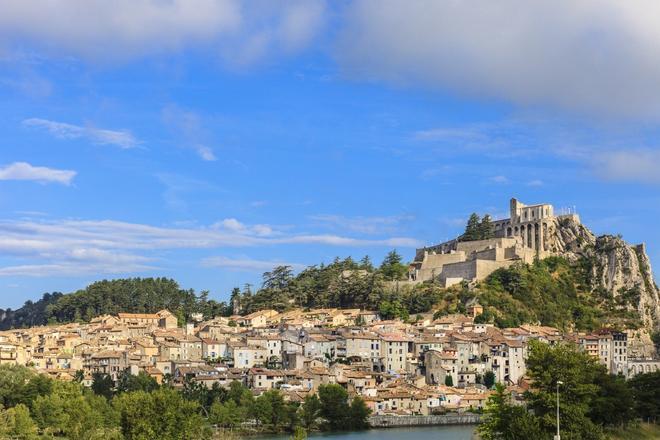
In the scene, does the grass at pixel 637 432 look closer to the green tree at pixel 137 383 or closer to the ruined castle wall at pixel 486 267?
the green tree at pixel 137 383

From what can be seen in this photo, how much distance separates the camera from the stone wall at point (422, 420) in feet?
210

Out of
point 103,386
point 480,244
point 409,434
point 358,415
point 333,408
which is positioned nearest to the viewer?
point 409,434

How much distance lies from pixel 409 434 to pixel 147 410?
19692mm

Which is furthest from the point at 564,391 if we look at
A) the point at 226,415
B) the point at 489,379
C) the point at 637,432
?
the point at 489,379

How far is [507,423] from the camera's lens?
1599 inches

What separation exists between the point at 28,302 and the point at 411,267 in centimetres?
7428

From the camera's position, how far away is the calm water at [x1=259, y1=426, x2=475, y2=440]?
2206 inches

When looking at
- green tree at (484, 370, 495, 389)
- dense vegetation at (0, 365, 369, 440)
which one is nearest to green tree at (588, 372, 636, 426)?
dense vegetation at (0, 365, 369, 440)

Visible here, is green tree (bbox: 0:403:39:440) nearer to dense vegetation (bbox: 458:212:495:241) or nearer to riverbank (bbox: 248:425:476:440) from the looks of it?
riverbank (bbox: 248:425:476:440)

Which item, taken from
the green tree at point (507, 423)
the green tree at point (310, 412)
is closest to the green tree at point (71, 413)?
the green tree at point (310, 412)

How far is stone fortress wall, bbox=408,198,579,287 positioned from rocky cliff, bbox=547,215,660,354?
124 centimetres

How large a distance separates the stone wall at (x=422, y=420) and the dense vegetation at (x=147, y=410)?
1.66 m

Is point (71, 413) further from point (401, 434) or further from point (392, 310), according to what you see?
point (392, 310)

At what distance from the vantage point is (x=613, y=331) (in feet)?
274
